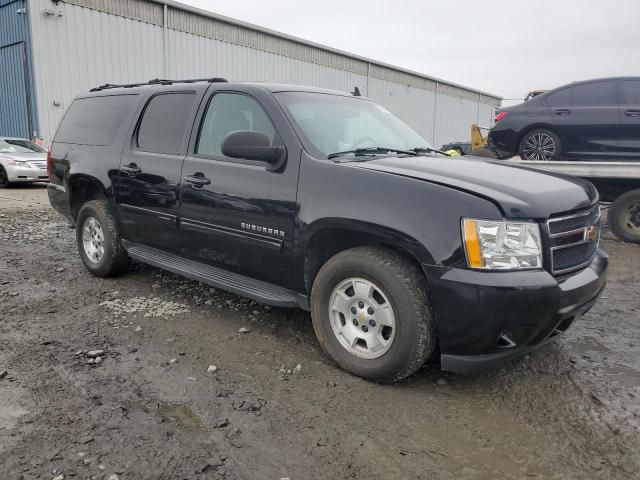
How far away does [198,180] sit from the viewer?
13.0 ft

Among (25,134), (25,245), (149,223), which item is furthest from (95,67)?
(149,223)

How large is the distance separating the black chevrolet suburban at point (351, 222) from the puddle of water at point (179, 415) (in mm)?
955

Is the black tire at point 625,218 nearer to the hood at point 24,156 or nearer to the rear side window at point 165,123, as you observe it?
the rear side window at point 165,123

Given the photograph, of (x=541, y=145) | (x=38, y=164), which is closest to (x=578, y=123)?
(x=541, y=145)

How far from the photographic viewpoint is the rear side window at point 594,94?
7415 mm

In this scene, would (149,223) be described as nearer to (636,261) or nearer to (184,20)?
(636,261)

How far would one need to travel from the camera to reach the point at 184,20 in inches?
710

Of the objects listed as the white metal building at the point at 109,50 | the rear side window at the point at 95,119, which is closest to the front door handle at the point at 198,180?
the rear side window at the point at 95,119

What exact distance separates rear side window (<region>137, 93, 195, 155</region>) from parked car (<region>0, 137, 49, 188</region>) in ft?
33.8

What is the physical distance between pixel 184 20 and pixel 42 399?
58.1ft

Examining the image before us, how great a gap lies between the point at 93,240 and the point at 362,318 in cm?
336

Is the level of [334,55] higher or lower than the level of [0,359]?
higher

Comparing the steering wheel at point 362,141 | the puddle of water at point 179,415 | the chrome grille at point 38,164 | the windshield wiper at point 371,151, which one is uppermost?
the steering wheel at point 362,141

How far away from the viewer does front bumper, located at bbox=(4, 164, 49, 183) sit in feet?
43.9
